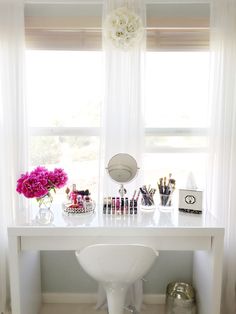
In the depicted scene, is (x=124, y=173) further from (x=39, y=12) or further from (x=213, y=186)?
(x=39, y=12)

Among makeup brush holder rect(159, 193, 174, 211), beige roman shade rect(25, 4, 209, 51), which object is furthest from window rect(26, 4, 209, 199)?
makeup brush holder rect(159, 193, 174, 211)

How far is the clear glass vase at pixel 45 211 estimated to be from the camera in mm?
1692

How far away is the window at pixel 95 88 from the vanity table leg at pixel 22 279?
2.25ft

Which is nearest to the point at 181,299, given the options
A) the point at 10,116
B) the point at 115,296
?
the point at 115,296

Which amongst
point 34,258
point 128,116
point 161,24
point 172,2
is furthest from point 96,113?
point 34,258

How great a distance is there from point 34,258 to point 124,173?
2.93ft

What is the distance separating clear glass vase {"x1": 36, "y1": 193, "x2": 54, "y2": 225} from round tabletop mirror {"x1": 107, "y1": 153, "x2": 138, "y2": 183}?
46 centimetres

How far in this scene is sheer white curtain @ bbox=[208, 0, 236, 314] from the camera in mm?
1892

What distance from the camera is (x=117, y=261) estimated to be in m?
1.43

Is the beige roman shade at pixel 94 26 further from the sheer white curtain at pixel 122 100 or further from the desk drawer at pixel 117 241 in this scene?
the desk drawer at pixel 117 241

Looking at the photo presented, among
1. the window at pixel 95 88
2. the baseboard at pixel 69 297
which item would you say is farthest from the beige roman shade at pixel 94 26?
the baseboard at pixel 69 297

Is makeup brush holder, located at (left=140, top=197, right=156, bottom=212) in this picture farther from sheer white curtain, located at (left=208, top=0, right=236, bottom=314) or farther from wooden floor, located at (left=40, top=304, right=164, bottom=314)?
wooden floor, located at (left=40, top=304, right=164, bottom=314)

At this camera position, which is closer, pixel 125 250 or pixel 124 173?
pixel 125 250

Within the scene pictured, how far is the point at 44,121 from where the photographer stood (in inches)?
83.5
